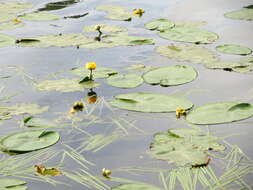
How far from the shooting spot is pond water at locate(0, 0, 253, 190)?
2.01 meters

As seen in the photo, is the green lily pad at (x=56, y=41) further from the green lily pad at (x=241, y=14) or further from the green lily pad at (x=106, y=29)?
the green lily pad at (x=241, y=14)

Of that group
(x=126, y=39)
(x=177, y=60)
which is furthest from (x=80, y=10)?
(x=177, y=60)

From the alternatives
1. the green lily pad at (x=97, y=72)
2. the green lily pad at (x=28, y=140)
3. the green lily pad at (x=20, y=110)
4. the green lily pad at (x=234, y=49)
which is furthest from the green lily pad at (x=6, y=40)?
the green lily pad at (x=234, y=49)

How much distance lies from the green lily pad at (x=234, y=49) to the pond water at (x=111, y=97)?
4 centimetres

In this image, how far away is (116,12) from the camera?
13.7 feet

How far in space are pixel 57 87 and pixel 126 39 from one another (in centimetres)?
88

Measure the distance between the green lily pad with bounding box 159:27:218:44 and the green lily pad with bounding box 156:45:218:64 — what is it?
125mm

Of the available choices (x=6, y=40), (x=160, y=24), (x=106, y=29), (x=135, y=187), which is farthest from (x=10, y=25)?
(x=135, y=187)

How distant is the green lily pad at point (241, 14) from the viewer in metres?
3.85

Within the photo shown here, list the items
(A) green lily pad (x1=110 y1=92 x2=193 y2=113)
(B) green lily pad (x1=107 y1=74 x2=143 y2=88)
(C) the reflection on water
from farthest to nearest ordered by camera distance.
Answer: (C) the reflection on water → (B) green lily pad (x1=107 y1=74 x2=143 y2=88) → (A) green lily pad (x1=110 y1=92 x2=193 y2=113)

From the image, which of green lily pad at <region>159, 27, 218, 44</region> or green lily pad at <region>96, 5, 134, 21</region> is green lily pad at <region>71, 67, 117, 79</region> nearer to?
green lily pad at <region>159, 27, 218, 44</region>

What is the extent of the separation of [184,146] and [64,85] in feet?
3.24

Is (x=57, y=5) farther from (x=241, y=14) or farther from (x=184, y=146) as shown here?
(x=184, y=146)

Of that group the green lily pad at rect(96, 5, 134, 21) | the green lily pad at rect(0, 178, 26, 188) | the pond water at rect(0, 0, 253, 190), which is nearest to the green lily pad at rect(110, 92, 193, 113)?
the pond water at rect(0, 0, 253, 190)
